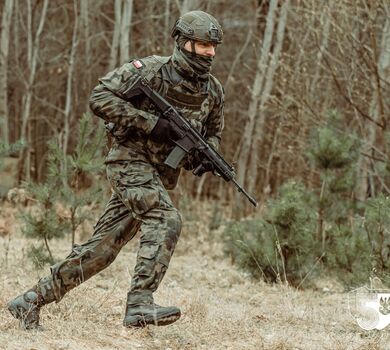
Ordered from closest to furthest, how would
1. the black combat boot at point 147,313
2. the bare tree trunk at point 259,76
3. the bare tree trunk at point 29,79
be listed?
the black combat boot at point 147,313 < the bare tree trunk at point 259,76 < the bare tree trunk at point 29,79

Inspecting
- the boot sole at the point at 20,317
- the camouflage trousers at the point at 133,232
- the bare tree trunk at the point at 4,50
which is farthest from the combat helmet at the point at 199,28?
the bare tree trunk at the point at 4,50

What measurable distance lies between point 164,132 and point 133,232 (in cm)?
72

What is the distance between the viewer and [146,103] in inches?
200

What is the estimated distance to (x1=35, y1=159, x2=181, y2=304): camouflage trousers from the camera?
481 centimetres

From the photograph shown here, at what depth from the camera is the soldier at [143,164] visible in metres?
4.84

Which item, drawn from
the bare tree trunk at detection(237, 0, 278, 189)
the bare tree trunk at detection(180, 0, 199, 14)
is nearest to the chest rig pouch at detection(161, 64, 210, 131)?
the bare tree trunk at detection(180, 0, 199, 14)

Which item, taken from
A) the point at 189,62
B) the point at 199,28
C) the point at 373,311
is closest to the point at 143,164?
the point at 189,62

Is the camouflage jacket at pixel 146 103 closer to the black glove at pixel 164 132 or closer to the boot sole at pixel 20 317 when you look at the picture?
the black glove at pixel 164 132

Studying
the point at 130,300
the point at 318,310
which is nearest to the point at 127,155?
the point at 130,300

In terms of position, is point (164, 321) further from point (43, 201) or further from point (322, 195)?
point (322, 195)

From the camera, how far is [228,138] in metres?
20.5

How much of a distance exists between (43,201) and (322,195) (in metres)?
3.08

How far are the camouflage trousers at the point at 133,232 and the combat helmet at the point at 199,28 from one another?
0.85 meters

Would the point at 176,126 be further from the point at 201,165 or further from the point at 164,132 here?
the point at 201,165
